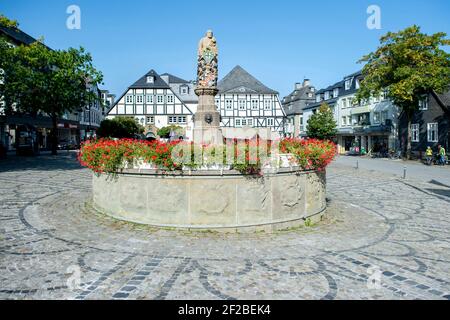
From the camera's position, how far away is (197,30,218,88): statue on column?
1365 centimetres

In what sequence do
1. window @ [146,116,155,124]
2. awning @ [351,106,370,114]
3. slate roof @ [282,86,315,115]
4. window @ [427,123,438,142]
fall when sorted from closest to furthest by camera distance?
window @ [427,123,438,142]
awning @ [351,106,370,114]
window @ [146,116,155,124]
slate roof @ [282,86,315,115]

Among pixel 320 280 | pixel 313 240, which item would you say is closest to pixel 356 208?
pixel 313 240

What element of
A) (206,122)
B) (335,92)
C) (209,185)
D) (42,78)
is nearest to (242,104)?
(335,92)

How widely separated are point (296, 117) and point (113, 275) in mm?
72210

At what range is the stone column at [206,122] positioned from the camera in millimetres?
13438

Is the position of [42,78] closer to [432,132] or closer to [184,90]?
[432,132]

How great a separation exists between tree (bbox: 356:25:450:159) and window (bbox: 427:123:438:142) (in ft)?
14.6

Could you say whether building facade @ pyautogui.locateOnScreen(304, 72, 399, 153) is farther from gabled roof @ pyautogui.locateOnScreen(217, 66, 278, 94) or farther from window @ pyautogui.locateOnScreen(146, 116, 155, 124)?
window @ pyautogui.locateOnScreen(146, 116, 155, 124)

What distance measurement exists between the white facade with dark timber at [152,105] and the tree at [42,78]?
100 ft

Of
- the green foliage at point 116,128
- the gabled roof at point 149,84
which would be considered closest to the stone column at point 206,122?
the green foliage at point 116,128

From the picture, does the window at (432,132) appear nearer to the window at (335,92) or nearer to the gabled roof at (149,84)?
the window at (335,92)

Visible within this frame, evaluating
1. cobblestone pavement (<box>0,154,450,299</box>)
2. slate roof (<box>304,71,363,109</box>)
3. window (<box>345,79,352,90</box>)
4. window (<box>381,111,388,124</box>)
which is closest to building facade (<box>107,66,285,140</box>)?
slate roof (<box>304,71,363,109</box>)

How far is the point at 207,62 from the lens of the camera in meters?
13.7

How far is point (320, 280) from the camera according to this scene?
5.70 metres
